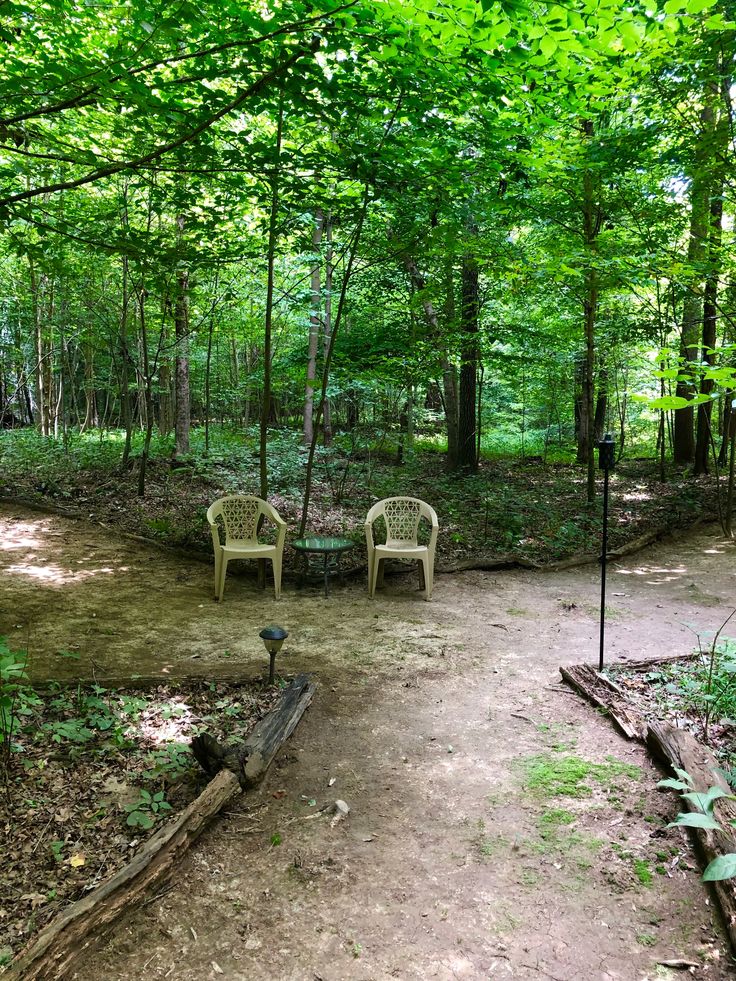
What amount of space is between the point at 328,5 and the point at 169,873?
3.58 m

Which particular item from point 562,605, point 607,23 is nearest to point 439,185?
point 607,23

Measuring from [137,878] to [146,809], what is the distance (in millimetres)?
427

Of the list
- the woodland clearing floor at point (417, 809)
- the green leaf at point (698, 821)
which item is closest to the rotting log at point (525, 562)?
the woodland clearing floor at point (417, 809)

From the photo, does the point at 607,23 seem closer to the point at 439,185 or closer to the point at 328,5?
the point at 328,5

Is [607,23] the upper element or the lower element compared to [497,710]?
upper

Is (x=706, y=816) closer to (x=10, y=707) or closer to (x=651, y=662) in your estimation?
(x=651, y=662)

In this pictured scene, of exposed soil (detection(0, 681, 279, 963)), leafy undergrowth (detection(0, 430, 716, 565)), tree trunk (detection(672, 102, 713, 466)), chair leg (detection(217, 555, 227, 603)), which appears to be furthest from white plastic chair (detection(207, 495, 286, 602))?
tree trunk (detection(672, 102, 713, 466))

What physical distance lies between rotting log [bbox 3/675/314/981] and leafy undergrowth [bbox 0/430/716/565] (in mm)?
3543

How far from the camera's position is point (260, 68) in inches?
115

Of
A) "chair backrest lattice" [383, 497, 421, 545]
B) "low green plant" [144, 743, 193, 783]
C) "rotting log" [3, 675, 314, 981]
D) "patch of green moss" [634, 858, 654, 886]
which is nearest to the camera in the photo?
"rotting log" [3, 675, 314, 981]

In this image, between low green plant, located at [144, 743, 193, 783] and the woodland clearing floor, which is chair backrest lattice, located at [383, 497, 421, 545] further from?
low green plant, located at [144, 743, 193, 783]

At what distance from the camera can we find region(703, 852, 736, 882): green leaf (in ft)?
5.44

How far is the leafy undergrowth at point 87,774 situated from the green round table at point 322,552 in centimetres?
198

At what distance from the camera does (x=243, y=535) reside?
5715 mm
